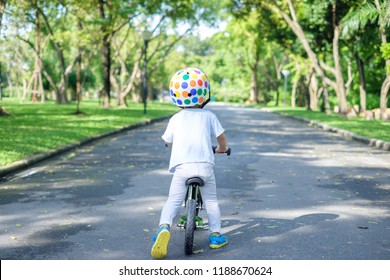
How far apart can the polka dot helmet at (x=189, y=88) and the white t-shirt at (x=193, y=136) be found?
0.12 m

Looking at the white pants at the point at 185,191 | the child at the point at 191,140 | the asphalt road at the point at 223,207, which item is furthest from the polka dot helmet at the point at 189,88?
the asphalt road at the point at 223,207

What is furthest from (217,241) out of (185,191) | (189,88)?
(189,88)

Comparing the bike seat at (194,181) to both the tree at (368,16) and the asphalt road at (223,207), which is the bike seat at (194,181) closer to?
the asphalt road at (223,207)

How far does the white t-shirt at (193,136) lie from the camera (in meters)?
5.27

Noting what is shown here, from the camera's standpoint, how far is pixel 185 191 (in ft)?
17.5

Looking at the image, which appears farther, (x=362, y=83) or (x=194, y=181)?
(x=362, y=83)

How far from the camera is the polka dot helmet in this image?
514 centimetres

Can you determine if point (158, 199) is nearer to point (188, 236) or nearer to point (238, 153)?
point (188, 236)

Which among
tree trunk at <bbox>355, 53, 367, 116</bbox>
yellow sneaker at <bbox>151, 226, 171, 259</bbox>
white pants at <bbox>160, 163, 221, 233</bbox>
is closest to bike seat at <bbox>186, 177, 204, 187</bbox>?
white pants at <bbox>160, 163, 221, 233</bbox>

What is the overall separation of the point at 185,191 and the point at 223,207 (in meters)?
2.06

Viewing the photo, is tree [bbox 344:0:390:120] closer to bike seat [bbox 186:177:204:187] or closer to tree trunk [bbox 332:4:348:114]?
tree trunk [bbox 332:4:348:114]

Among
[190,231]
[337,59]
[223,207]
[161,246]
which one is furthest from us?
[337,59]

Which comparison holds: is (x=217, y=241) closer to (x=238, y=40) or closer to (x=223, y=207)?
(x=223, y=207)

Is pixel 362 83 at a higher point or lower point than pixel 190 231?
higher
